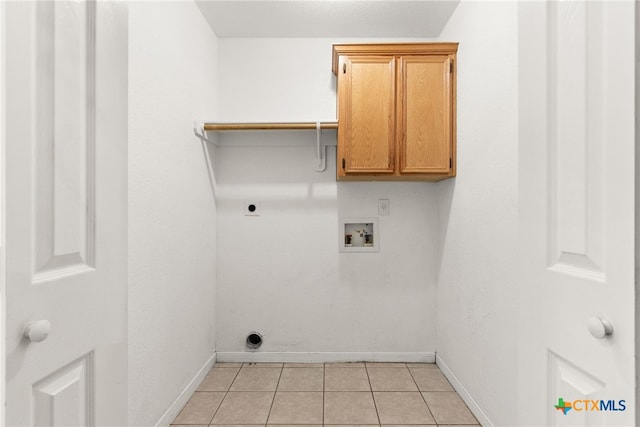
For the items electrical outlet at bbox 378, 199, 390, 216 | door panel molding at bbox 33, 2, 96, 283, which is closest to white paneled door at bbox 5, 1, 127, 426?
door panel molding at bbox 33, 2, 96, 283

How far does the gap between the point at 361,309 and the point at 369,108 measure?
1.46m

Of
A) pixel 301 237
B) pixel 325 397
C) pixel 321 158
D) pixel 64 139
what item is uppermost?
pixel 321 158

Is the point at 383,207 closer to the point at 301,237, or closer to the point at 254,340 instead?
Answer: the point at 301,237

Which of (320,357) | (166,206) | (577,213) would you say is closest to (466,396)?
(320,357)

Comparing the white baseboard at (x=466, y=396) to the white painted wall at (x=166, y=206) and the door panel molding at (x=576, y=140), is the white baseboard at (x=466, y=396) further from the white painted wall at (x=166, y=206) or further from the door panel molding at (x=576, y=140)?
the white painted wall at (x=166, y=206)

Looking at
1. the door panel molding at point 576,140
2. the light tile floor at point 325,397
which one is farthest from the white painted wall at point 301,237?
the door panel molding at point 576,140

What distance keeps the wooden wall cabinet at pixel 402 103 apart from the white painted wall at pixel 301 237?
40cm

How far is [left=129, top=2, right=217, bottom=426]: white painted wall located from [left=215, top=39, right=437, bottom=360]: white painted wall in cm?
24

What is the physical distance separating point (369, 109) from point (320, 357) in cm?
182

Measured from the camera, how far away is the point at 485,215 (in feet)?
5.61

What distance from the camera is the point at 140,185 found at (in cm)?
148

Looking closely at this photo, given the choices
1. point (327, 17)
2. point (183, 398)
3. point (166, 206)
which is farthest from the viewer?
point (327, 17)

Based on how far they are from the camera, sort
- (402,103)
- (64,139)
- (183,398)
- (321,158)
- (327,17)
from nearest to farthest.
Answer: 1. (64,139)
2. (183,398)
3. (402,103)
4. (327,17)
5. (321,158)

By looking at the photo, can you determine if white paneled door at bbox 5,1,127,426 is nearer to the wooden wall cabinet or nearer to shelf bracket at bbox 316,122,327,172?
the wooden wall cabinet
